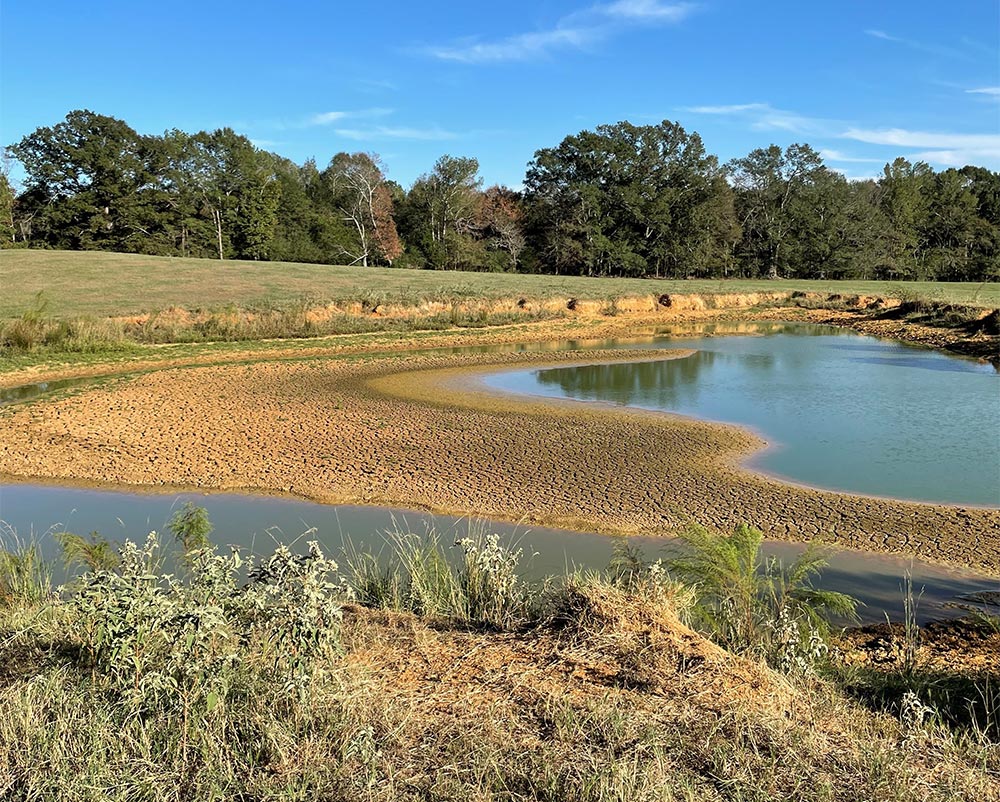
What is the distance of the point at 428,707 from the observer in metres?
3.89

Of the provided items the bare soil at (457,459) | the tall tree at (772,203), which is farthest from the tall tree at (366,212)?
the bare soil at (457,459)

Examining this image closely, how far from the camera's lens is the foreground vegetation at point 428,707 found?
3238 millimetres

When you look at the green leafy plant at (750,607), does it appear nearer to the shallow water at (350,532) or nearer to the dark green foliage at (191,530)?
the shallow water at (350,532)

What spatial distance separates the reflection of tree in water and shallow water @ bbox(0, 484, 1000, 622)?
8.78 meters

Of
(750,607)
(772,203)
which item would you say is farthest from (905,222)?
(750,607)

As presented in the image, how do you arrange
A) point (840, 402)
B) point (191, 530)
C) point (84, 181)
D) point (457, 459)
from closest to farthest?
point (191, 530)
point (457, 459)
point (840, 402)
point (84, 181)

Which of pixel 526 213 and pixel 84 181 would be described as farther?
pixel 526 213

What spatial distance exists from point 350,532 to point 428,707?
5.18 metres

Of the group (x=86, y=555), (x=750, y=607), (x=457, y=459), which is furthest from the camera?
(x=457, y=459)

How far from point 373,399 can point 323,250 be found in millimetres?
54120

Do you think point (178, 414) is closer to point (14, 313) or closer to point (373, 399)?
point (373, 399)

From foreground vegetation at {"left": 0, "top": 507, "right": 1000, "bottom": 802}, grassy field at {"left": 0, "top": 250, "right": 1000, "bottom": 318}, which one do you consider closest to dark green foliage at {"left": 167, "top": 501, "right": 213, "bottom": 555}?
foreground vegetation at {"left": 0, "top": 507, "right": 1000, "bottom": 802}

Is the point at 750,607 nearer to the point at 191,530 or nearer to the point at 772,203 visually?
the point at 191,530

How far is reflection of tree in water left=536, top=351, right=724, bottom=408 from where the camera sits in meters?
18.1
